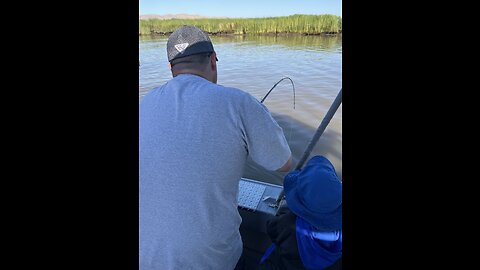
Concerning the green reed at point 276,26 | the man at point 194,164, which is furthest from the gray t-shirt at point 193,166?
the green reed at point 276,26

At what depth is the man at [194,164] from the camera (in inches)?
48.2

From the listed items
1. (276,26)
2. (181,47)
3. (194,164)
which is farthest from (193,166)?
(276,26)

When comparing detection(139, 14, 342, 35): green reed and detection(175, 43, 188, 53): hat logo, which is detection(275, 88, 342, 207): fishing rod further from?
detection(139, 14, 342, 35): green reed

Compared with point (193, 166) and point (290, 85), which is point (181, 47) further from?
point (290, 85)

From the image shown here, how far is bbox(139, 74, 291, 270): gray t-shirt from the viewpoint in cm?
122

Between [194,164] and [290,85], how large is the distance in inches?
252

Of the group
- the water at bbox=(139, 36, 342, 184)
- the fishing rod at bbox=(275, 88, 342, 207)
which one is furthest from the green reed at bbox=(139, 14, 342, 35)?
the fishing rod at bbox=(275, 88, 342, 207)

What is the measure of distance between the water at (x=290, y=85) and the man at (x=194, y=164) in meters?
2.12

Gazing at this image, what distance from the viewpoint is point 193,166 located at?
121 centimetres
